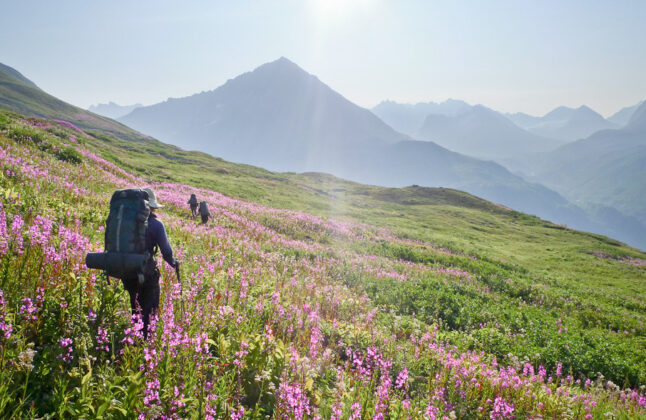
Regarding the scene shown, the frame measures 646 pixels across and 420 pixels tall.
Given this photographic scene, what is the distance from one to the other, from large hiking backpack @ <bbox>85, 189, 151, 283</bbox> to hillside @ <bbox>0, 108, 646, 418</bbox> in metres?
0.69

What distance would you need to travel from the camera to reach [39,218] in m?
5.88

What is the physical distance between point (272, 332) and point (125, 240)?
10.2 ft

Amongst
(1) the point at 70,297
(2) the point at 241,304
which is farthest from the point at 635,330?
(1) the point at 70,297

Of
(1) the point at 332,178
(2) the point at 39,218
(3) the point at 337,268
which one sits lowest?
(3) the point at 337,268

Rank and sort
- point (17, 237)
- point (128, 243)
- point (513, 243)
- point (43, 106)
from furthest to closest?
point (43, 106) < point (513, 243) < point (17, 237) < point (128, 243)

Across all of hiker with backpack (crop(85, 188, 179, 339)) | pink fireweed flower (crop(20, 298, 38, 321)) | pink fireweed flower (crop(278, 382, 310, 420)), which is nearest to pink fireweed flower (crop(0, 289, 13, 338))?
pink fireweed flower (crop(20, 298, 38, 321))

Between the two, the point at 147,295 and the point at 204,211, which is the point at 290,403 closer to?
the point at 147,295

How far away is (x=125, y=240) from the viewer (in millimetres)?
4277

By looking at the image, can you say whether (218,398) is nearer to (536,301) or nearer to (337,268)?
(337,268)

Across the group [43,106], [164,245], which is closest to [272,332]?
[164,245]

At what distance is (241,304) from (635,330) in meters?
17.5

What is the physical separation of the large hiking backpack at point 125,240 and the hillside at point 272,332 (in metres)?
0.69

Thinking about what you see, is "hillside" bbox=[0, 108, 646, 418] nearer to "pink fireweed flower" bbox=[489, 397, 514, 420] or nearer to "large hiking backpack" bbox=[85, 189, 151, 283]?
"pink fireweed flower" bbox=[489, 397, 514, 420]

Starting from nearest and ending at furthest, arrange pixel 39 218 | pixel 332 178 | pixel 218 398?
pixel 218 398 < pixel 39 218 < pixel 332 178
